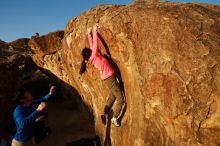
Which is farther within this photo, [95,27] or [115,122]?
[95,27]

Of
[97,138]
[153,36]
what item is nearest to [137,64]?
[153,36]

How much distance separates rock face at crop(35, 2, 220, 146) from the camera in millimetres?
6496

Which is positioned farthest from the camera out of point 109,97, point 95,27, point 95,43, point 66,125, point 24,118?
point 66,125

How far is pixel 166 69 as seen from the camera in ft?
22.5

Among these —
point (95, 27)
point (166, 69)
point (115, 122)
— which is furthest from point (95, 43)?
point (166, 69)

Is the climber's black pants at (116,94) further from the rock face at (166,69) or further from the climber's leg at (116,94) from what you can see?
the rock face at (166,69)

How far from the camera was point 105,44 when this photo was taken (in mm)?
8703

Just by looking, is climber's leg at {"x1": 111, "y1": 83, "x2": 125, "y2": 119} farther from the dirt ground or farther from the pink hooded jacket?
the dirt ground

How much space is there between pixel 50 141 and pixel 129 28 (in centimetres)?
688

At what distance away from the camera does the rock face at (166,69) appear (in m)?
6.50

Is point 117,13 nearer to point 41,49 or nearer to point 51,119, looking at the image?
point 41,49

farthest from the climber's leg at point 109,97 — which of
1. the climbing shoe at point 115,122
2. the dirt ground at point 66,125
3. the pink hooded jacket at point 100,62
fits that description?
the dirt ground at point 66,125

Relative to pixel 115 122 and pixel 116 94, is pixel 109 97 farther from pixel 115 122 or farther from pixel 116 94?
pixel 115 122

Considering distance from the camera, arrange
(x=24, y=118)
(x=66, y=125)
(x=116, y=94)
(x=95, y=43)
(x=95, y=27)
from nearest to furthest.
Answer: (x=24, y=118) → (x=116, y=94) → (x=95, y=43) → (x=95, y=27) → (x=66, y=125)
